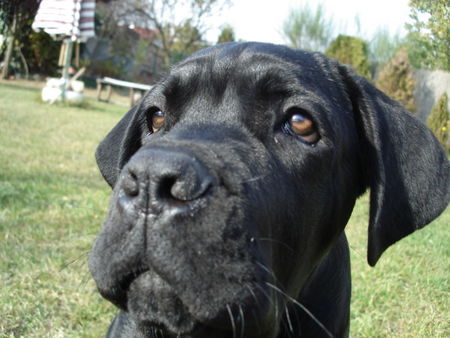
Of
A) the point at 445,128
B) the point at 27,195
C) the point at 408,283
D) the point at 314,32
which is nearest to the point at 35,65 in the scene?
the point at 314,32

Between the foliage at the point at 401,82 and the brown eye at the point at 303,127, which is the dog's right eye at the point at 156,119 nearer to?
the brown eye at the point at 303,127

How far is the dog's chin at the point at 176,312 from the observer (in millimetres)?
1744

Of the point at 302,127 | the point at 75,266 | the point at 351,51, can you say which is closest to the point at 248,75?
the point at 302,127

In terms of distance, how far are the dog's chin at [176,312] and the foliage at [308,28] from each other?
3741cm

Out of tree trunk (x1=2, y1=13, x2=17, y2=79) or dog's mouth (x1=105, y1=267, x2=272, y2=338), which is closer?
dog's mouth (x1=105, y1=267, x2=272, y2=338)

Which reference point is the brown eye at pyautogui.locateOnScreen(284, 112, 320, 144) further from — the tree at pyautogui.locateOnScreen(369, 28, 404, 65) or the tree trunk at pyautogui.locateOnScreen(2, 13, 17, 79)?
the tree at pyautogui.locateOnScreen(369, 28, 404, 65)

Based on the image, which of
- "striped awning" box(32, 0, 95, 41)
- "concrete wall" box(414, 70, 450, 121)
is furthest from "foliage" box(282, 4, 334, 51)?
"striped awning" box(32, 0, 95, 41)

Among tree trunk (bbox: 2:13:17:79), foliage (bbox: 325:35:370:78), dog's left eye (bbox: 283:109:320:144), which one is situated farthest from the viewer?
tree trunk (bbox: 2:13:17:79)

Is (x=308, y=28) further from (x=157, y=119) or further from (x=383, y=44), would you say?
(x=157, y=119)

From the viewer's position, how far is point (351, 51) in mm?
25375

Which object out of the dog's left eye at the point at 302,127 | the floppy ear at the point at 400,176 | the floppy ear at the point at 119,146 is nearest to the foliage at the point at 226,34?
the floppy ear at the point at 119,146

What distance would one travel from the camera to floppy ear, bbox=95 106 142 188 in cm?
298

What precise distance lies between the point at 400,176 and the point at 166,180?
137cm

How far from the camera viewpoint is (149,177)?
1.62 meters
